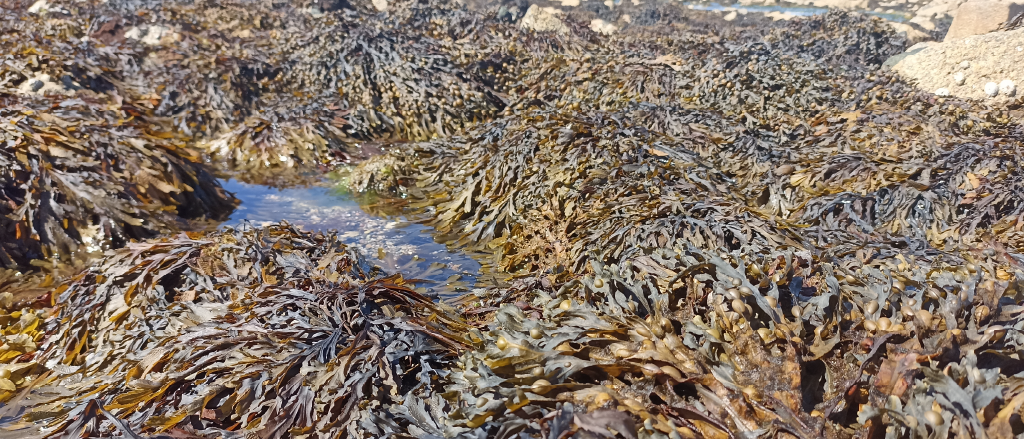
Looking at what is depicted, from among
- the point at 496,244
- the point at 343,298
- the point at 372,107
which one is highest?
the point at 372,107

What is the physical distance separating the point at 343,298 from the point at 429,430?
829 millimetres

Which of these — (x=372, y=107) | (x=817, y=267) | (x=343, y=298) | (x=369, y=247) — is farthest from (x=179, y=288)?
(x=372, y=107)

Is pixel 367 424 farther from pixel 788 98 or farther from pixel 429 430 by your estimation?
pixel 788 98

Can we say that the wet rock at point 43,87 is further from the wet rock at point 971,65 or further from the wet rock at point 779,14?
the wet rock at point 779,14

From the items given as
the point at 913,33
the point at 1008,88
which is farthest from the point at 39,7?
the point at 913,33

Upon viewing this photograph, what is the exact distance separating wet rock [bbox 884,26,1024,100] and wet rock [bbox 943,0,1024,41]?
88.4 inches

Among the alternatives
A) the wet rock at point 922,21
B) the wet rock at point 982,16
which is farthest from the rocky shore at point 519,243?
the wet rock at point 922,21

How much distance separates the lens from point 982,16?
884cm

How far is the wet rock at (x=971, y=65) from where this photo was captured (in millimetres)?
6168

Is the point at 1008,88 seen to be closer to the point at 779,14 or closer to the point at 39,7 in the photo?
the point at 39,7

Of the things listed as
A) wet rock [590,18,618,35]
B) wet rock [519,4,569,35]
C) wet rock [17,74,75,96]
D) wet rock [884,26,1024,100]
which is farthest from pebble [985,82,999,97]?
wet rock [17,74,75,96]

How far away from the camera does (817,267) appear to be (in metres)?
2.20

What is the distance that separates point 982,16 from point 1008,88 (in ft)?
13.2

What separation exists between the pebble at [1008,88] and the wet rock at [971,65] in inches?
1.0
